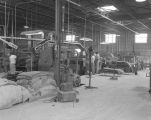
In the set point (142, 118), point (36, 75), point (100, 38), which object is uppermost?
point (100, 38)

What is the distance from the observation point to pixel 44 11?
39.5 ft

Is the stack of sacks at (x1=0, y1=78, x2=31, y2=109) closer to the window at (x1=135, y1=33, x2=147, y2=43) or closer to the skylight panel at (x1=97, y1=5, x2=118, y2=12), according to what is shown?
the skylight panel at (x1=97, y1=5, x2=118, y2=12)

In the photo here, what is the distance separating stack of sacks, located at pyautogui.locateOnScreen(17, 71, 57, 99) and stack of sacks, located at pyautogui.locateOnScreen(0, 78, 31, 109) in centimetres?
34

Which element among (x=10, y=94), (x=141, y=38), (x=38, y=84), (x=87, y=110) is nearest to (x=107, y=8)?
(x=38, y=84)

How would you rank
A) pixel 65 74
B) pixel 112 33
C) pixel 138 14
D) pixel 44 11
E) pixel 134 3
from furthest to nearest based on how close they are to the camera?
pixel 112 33, pixel 44 11, pixel 138 14, pixel 134 3, pixel 65 74

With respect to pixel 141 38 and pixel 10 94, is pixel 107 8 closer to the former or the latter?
pixel 10 94

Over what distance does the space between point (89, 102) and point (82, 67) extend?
6985mm

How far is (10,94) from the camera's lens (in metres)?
4.25

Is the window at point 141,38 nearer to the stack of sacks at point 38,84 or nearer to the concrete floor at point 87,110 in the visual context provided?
the concrete floor at point 87,110

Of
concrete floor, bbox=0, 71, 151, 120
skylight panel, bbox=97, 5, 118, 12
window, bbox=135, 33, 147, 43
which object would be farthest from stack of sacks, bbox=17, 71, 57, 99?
window, bbox=135, 33, 147, 43

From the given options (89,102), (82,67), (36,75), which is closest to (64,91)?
(89,102)

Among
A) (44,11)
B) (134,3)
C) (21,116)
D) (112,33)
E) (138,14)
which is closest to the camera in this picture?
(21,116)

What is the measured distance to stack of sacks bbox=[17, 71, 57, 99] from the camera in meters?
5.08

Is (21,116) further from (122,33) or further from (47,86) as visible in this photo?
(122,33)
